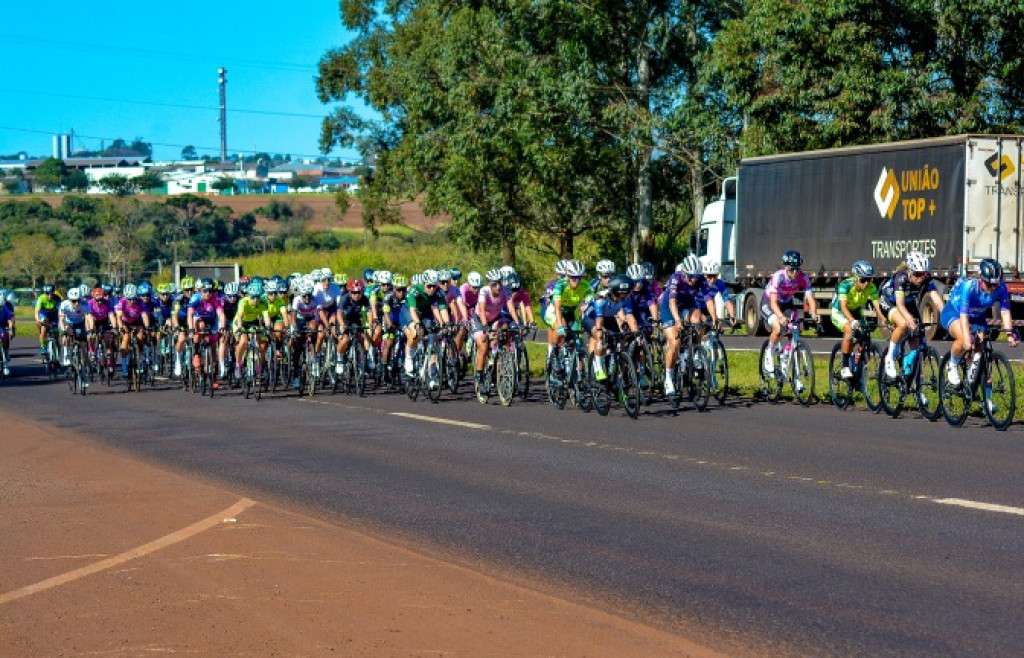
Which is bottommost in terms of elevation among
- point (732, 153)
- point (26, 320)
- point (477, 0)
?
point (26, 320)

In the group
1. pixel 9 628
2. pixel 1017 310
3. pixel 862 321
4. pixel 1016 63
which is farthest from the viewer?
pixel 1016 63

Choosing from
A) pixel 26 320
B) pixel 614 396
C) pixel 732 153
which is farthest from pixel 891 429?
pixel 26 320

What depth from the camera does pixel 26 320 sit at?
75.1 m

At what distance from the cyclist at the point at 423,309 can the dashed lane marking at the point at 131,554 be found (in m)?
11.4

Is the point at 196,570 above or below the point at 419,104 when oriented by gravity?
below

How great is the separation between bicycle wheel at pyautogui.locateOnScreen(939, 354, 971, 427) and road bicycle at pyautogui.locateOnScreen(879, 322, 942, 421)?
0.21 metres

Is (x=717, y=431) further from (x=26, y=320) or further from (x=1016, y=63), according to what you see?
(x=26, y=320)

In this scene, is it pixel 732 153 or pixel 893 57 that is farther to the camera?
pixel 732 153

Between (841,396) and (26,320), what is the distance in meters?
61.6

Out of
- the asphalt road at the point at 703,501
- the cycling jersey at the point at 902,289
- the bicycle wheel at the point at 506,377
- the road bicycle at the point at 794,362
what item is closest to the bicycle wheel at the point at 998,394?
the asphalt road at the point at 703,501

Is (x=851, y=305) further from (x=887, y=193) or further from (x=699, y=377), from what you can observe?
(x=887, y=193)

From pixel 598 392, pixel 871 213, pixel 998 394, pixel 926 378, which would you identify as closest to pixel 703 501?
pixel 998 394

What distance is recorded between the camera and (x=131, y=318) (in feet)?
93.5

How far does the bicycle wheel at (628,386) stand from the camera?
18719mm
